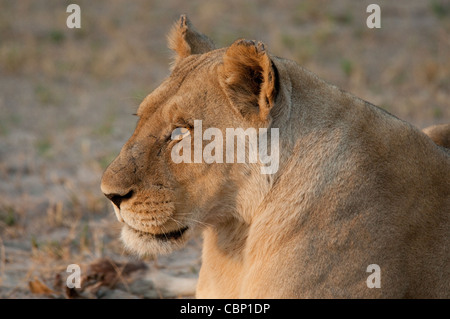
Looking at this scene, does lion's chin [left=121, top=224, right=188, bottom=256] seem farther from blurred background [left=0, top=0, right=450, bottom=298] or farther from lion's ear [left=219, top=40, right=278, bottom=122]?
blurred background [left=0, top=0, right=450, bottom=298]

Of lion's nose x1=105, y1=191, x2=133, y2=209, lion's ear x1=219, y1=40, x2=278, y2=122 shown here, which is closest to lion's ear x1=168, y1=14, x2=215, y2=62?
lion's ear x1=219, y1=40, x2=278, y2=122

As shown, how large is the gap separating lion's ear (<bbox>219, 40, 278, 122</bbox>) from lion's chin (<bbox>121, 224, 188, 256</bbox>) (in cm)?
56

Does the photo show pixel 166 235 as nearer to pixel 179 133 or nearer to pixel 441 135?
pixel 179 133

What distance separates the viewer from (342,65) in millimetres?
8406

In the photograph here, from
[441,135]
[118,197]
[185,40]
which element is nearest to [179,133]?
[118,197]

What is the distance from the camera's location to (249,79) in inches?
99.8

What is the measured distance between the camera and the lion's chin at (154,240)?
2.72 m

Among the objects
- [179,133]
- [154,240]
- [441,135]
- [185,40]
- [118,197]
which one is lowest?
[154,240]

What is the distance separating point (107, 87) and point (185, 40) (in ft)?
18.6

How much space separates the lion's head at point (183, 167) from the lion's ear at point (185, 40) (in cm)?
39

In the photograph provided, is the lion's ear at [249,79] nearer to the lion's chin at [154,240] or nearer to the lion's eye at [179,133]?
Answer: the lion's eye at [179,133]

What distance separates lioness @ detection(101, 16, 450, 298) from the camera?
2.47 meters
